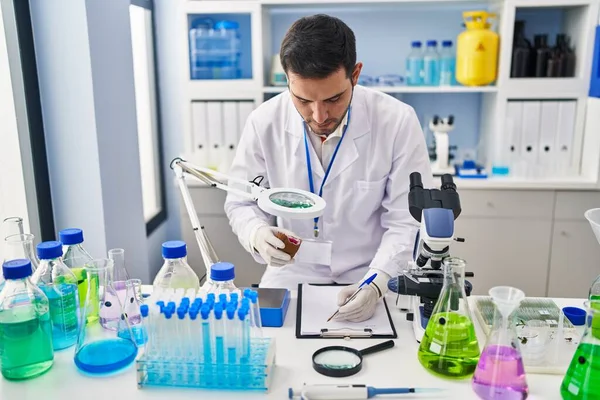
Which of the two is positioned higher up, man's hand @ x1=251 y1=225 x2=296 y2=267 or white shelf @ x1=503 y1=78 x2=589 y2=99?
white shelf @ x1=503 y1=78 x2=589 y2=99

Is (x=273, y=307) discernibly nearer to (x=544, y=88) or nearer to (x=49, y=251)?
(x=49, y=251)

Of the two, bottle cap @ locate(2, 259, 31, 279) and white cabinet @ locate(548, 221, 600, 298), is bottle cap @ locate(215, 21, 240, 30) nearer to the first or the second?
white cabinet @ locate(548, 221, 600, 298)

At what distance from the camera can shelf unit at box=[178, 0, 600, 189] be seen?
8.74 ft

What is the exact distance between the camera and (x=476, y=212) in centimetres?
276

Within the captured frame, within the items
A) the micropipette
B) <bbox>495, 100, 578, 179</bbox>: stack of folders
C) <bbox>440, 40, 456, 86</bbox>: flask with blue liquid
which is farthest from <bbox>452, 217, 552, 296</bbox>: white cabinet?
the micropipette

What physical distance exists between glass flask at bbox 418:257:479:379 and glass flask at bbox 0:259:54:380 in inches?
30.7

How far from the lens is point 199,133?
291cm

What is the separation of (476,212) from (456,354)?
1.84m

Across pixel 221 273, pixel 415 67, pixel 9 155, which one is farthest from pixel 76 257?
pixel 415 67

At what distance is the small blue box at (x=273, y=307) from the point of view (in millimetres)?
1259

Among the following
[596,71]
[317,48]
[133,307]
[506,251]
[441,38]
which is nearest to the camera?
[133,307]

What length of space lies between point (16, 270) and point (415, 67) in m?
A: 2.37

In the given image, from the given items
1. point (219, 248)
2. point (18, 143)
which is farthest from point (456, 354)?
point (219, 248)

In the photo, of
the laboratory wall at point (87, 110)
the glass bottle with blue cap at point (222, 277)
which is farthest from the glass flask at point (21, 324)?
the laboratory wall at point (87, 110)
